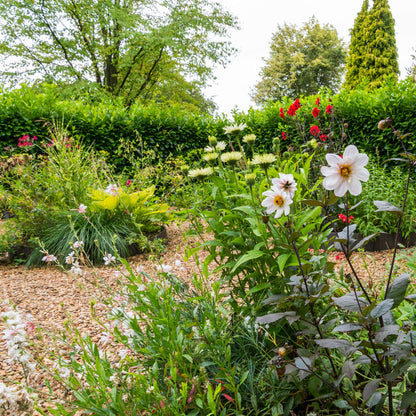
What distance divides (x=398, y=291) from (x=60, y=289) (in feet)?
8.88

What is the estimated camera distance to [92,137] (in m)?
6.06

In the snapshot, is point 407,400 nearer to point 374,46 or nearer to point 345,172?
point 345,172

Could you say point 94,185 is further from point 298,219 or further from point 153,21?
point 153,21

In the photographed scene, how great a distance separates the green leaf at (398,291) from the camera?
3.03ft

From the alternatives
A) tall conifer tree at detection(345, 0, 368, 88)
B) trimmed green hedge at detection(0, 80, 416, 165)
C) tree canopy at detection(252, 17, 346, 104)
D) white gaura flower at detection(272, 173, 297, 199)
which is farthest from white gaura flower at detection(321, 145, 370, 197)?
tree canopy at detection(252, 17, 346, 104)

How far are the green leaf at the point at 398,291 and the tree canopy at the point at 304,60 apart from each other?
25.3 m

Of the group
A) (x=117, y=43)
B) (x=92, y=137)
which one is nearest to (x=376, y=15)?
(x=117, y=43)

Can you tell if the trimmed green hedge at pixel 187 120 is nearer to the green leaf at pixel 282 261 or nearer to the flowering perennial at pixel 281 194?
the green leaf at pixel 282 261

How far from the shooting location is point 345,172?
0.91m

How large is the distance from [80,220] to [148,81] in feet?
29.1

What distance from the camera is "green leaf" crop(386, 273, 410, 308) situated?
3.03 feet

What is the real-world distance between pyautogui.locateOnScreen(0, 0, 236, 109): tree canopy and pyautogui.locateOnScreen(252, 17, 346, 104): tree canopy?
14238mm

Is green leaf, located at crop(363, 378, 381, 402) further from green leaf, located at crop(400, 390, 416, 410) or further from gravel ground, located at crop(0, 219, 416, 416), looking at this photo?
gravel ground, located at crop(0, 219, 416, 416)

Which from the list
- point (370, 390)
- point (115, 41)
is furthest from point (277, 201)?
point (115, 41)
